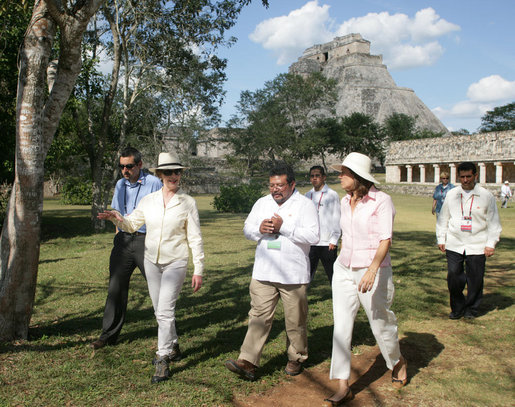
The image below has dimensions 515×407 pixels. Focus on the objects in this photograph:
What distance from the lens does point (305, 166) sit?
63094 millimetres

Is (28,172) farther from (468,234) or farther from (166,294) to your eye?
(468,234)

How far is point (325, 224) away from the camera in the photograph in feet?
18.8

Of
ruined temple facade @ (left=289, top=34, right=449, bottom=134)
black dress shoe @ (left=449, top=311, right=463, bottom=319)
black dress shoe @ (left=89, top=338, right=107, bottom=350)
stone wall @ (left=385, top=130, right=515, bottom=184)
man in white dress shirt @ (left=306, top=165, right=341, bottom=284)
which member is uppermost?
ruined temple facade @ (left=289, top=34, right=449, bottom=134)

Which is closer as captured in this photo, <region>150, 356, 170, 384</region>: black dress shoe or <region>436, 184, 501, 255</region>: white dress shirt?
<region>150, 356, 170, 384</region>: black dress shoe

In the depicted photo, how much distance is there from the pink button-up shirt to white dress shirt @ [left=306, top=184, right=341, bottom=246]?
213cm

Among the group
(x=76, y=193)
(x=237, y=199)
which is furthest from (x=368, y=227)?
(x=76, y=193)

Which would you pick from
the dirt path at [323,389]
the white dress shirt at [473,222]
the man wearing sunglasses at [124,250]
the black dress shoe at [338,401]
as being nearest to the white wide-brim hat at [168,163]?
the man wearing sunglasses at [124,250]

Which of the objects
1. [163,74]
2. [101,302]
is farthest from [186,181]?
[101,302]

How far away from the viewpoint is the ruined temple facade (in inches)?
3017

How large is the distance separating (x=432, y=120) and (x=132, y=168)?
82.0m

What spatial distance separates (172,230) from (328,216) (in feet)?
8.27

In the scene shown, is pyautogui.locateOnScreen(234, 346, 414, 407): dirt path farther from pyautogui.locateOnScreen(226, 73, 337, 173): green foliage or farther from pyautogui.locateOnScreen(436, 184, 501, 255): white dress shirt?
pyautogui.locateOnScreen(226, 73, 337, 173): green foliage

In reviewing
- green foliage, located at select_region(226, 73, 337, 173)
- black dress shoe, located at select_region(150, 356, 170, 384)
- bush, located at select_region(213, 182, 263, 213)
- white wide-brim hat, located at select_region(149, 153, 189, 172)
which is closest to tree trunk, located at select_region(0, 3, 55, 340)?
white wide-brim hat, located at select_region(149, 153, 189, 172)

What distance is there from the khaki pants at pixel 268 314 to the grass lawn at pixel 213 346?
30 centimetres
